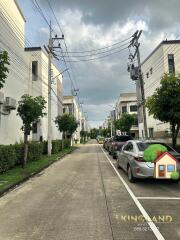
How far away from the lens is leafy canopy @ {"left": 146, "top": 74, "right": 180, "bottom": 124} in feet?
56.4

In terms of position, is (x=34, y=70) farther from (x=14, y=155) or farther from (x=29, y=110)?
(x=14, y=155)

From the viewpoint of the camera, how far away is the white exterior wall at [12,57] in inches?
776

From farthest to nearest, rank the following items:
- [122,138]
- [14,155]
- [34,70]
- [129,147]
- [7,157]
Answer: [34,70]
[122,138]
[14,155]
[7,157]
[129,147]

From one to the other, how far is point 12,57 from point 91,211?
55.9 ft

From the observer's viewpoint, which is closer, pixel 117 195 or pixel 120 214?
pixel 120 214

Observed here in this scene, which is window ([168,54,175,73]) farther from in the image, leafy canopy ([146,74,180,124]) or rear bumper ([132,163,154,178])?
rear bumper ([132,163,154,178])

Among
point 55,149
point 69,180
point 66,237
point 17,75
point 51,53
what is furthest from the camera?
point 55,149

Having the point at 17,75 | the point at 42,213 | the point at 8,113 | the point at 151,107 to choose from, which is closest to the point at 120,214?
the point at 42,213

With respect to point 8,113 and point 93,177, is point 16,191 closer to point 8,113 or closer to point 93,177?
point 93,177

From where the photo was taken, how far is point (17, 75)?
2294 centimetres

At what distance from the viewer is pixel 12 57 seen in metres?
21.8

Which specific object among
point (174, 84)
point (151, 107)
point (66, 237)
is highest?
point (174, 84)

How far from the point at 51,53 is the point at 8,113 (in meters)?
11.0

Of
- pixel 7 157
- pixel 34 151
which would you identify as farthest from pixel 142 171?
pixel 34 151
